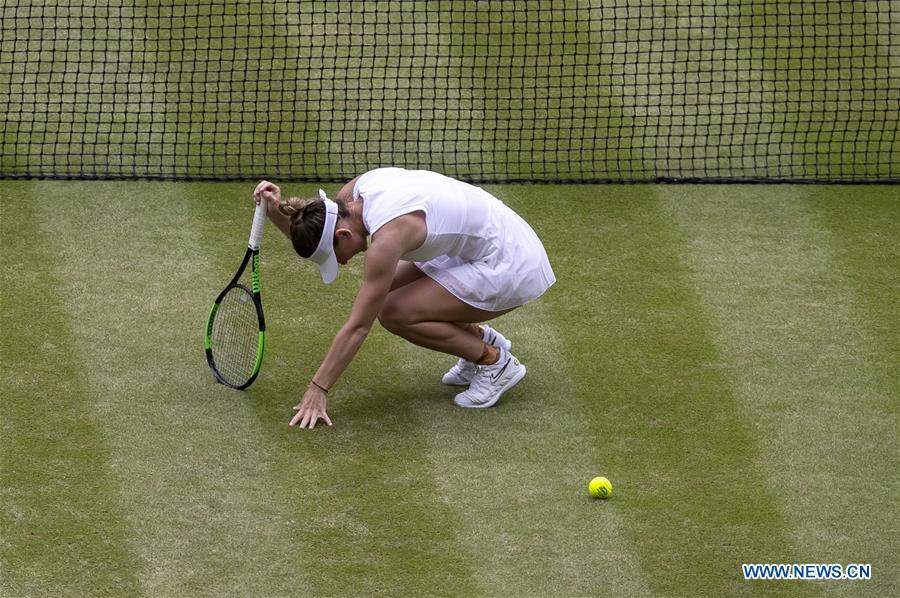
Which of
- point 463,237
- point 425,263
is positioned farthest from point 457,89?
point 463,237

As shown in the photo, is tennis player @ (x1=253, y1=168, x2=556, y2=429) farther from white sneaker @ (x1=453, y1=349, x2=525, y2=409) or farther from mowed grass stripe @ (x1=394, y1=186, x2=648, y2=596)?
mowed grass stripe @ (x1=394, y1=186, x2=648, y2=596)

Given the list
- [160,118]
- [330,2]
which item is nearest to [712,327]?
[160,118]

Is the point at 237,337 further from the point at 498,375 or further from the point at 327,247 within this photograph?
the point at 498,375

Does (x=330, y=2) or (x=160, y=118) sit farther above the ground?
(x=330, y=2)

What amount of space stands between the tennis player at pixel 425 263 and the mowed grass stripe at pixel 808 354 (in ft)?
4.66

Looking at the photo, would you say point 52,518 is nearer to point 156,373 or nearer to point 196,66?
point 156,373

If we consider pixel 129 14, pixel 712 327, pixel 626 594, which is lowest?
pixel 626 594

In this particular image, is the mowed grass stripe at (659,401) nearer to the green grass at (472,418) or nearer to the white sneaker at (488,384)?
the green grass at (472,418)

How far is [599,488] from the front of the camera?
23.1 feet

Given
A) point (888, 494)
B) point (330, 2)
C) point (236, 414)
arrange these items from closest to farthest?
point (888, 494) < point (236, 414) < point (330, 2)

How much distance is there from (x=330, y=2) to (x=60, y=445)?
6.89 m

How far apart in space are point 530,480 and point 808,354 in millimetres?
2168

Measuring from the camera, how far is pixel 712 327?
8727 mm

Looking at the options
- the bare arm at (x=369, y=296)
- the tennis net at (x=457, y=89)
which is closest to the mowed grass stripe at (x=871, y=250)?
the tennis net at (x=457, y=89)
